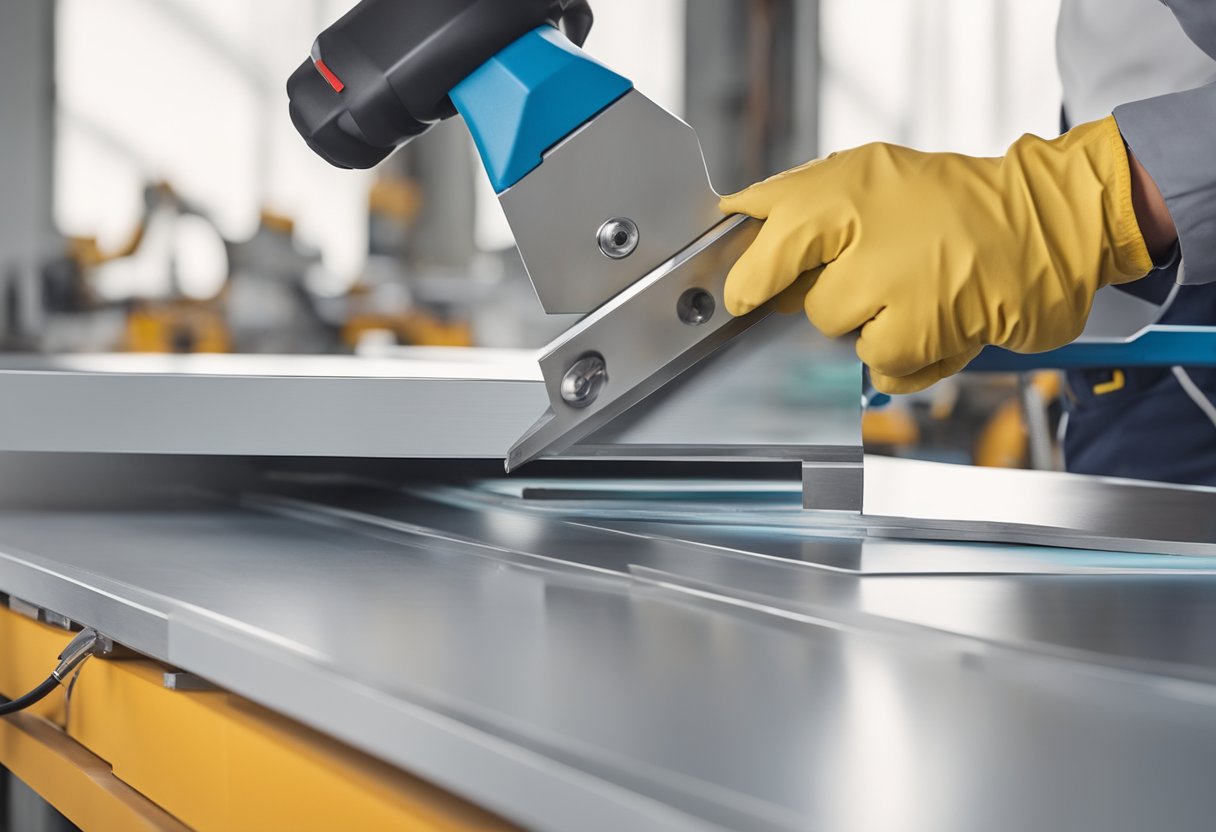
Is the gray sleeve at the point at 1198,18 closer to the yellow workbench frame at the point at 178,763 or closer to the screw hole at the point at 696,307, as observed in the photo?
the screw hole at the point at 696,307

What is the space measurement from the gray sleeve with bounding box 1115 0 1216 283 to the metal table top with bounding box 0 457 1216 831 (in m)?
0.26

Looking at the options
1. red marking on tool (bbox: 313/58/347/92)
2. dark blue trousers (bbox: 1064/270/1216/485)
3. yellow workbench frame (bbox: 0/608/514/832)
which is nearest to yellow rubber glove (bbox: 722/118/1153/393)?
red marking on tool (bbox: 313/58/347/92)

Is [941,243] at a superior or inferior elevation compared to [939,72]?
inferior

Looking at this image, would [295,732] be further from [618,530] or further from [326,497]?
[326,497]

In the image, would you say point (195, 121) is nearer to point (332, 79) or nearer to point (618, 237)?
point (332, 79)

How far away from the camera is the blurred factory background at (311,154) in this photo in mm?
6336

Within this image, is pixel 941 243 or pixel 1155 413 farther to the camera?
pixel 1155 413

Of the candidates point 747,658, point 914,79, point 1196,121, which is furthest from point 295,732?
point 914,79

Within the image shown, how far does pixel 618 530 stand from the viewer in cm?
86

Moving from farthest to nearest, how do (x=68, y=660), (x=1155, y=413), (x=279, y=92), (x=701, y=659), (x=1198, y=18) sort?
(x=279, y=92)
(x=1155, y=413)
(x=1198, y=18)
(x=68, y=660)
(x=701, y=659)

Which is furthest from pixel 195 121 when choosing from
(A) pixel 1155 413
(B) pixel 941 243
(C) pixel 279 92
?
(B) pixel 941 243

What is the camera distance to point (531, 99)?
79 centimetres

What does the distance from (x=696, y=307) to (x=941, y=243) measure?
0.18 metres

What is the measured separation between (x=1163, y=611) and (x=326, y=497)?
732 mm
